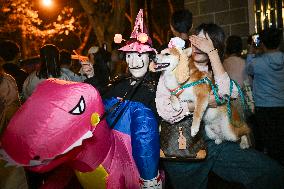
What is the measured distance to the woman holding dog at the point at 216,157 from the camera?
2.86m

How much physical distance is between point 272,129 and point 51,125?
4.16 m

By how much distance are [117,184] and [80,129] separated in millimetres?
689

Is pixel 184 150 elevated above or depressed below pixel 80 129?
below

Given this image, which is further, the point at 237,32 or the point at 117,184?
the point at 237,32

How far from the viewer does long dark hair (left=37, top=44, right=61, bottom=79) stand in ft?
15.3

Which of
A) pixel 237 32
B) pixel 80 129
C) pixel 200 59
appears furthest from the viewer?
pixel 237 32

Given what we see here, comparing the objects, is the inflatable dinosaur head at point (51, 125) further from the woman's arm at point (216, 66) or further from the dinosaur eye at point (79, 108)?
the woman's arm at point (216, 66)

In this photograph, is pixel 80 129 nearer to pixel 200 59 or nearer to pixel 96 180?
pixel 96 180

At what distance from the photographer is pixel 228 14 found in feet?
23.2

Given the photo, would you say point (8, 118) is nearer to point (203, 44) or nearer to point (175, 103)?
point (175, 103)

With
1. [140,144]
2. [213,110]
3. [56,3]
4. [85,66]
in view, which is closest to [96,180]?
[140,144]

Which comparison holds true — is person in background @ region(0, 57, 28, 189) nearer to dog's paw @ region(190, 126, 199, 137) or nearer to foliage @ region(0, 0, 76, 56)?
dog's paw @ region(190, 126, 199, 137)

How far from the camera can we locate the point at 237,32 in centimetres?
705

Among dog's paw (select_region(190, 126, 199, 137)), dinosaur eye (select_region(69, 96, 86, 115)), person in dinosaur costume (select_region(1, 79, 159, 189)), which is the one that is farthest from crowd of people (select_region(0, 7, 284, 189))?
dinosaur eye (select_region(69, 96, 86, 115))
